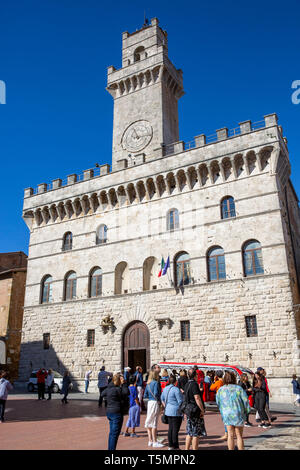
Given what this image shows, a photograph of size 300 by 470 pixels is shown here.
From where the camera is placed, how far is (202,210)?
74.3 feet

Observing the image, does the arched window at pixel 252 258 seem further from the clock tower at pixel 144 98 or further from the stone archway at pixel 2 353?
the stone archway at pixel 2 353

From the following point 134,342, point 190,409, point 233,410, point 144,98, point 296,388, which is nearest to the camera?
point 233,410

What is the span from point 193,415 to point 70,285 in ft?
66.6

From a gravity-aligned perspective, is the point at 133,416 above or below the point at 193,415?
below

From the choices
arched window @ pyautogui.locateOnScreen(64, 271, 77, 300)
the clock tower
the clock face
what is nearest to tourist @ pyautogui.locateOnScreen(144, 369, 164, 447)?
arched window @ pyautogui.locateOnScreen(64, 271, 77, 300)

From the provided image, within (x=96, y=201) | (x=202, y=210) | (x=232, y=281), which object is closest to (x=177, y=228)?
(x=202, y=210)

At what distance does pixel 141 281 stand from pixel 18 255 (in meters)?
21.1

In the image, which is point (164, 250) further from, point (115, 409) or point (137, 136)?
point (115, 409)

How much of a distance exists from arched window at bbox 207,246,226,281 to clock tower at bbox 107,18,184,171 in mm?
8417

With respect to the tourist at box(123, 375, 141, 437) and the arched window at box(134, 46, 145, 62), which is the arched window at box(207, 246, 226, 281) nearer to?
the tourist at box(123, 375, 141, 437)

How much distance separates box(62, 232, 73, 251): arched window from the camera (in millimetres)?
27469

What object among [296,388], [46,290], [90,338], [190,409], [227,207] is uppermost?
[227,207]

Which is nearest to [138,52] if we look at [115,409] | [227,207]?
[227,207]

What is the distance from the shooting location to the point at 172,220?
23688mm
